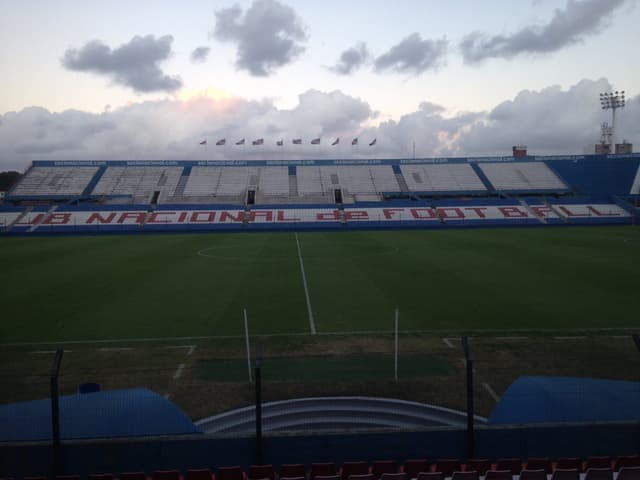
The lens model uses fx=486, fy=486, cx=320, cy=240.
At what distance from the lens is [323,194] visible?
69.9 metres

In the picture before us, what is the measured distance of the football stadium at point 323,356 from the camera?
299 inches

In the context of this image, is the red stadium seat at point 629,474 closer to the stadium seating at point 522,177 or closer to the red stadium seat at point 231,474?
the red stadium seat at point 231,474

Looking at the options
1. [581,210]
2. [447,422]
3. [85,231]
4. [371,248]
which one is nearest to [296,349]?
[447,422]

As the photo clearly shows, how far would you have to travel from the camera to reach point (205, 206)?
6200cm

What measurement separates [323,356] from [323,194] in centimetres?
5713

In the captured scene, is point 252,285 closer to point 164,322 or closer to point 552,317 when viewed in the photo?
point 164,322

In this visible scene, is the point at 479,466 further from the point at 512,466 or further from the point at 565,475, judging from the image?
the point at 565,475

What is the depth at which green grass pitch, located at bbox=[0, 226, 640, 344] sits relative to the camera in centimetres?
1680

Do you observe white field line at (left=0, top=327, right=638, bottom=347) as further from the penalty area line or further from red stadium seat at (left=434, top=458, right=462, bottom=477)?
red stadium seat at (left=434, top=458, right=462, bottom=477)

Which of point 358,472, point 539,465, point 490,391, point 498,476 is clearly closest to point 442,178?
point 490,391

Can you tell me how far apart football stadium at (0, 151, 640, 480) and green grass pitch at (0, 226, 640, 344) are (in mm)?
143

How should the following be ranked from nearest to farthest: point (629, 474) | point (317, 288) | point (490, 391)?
point (629, 474) < point (490, 391) < point (317, 288)

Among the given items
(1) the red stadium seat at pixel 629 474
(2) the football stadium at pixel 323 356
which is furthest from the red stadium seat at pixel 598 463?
(1) the red stadium seat at pixel 629 474

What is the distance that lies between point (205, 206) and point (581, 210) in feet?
153
